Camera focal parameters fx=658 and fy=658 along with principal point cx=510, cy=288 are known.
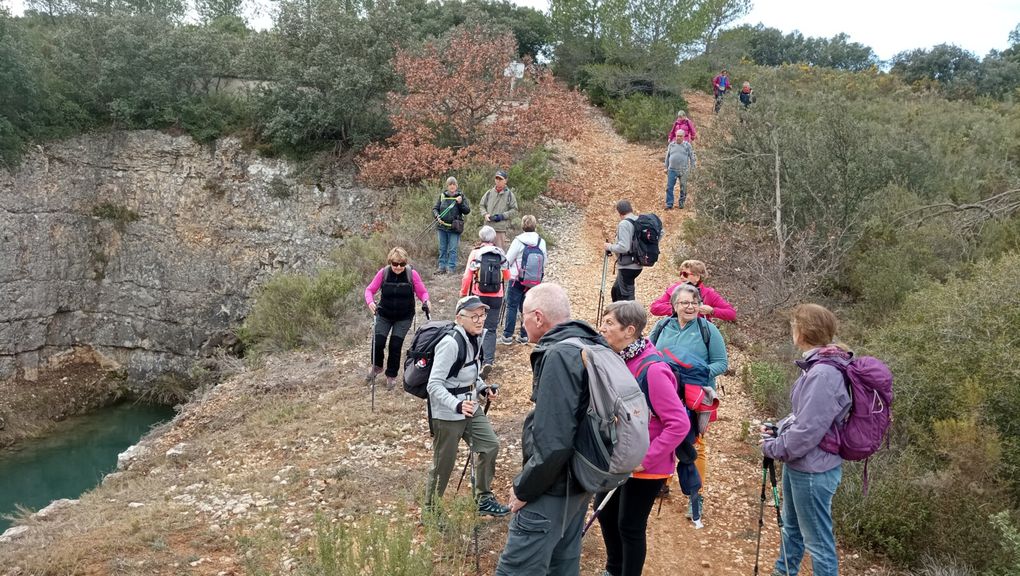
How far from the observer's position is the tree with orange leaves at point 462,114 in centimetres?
1498

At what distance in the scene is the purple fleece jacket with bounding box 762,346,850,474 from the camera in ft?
11.4

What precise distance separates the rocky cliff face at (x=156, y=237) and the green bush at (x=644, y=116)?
337 inches

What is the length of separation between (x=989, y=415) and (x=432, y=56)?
13.4 m

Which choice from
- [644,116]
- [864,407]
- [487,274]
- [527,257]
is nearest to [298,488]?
[487,274]

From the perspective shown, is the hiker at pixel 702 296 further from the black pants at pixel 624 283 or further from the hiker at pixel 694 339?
the black pants at pixel 624 283

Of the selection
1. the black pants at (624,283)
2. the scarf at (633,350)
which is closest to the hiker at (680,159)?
the black pants at (624,283)

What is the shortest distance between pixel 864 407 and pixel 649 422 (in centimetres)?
114

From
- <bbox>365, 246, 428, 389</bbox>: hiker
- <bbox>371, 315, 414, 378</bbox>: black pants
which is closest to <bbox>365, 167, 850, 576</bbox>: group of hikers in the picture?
<bbox>365, 246, 428, 389</bbox>: hiker

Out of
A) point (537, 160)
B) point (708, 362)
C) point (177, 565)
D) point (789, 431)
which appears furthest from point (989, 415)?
point (537, 160)

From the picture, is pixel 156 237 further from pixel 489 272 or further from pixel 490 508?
pixel 490 508

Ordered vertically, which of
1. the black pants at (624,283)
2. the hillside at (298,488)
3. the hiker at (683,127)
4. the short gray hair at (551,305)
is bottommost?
the hillside at (298,488)

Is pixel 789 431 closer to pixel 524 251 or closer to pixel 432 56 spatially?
pixel 524 251

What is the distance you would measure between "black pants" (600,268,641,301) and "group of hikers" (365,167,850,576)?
1551 mm

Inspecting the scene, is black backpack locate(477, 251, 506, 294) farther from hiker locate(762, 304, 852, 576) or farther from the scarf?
hiker locate(762, 304, 852, 576)
